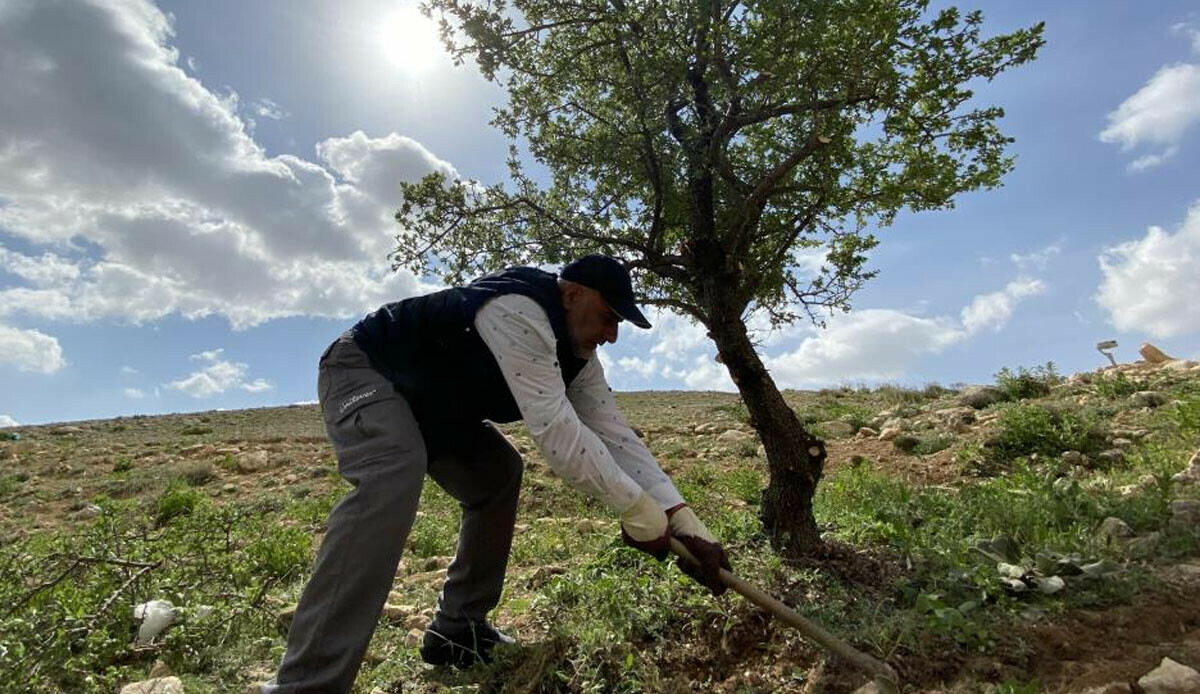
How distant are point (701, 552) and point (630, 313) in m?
0.95

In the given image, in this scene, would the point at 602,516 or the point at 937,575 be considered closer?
the point at 937,575

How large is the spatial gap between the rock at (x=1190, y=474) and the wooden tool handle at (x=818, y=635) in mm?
2834

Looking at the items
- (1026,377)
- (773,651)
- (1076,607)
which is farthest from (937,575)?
(1026,377)

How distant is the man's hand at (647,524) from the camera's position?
272 cm

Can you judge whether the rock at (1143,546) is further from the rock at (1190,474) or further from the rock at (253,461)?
the rock at (253,461)

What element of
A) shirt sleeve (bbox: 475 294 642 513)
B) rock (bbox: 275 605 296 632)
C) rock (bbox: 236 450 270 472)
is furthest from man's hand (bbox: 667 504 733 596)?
rock (bbox: 236 450 270 472)

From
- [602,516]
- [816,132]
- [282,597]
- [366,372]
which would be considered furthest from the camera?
[602,516]

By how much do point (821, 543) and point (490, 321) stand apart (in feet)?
7.27

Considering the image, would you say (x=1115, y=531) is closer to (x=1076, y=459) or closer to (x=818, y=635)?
(x=818, y=635)

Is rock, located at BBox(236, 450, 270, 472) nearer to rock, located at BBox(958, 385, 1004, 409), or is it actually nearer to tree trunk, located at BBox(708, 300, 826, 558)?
tree trunk, located at BBox(708, 300, 826, 558)

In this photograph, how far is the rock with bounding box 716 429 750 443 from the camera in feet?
30.9

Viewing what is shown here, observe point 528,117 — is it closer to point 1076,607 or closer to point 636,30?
point 636,30

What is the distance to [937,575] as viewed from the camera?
10.6 ft

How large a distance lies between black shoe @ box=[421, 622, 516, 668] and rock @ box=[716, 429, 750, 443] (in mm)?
6435
